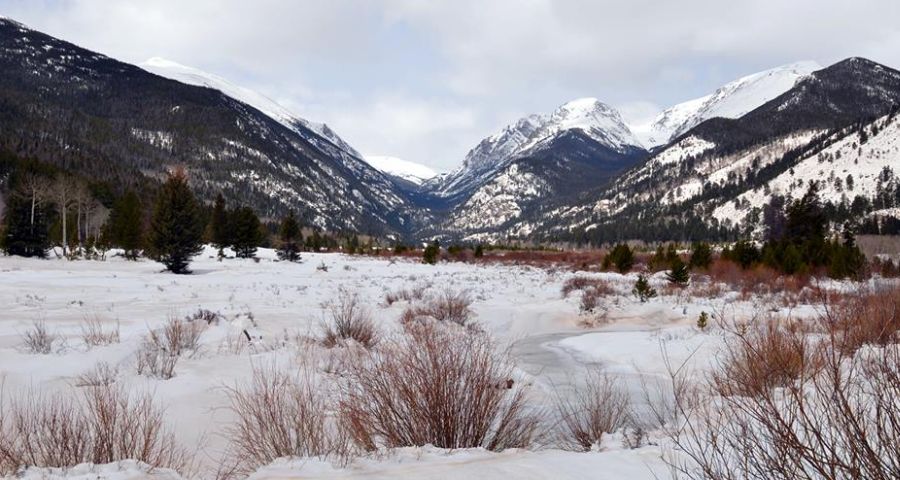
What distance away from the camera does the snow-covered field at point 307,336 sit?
3658mm

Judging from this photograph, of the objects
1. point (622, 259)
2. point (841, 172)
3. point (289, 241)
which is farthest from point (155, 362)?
point (841, 172)

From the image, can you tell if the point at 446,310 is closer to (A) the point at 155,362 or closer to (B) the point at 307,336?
(B) the point at 307,336

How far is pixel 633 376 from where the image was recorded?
411 inches

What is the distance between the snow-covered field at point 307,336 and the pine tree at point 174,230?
32.8 ft

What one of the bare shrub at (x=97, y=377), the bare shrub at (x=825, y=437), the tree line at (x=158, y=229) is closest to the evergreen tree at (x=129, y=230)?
the tree line at (x=158, y=229)

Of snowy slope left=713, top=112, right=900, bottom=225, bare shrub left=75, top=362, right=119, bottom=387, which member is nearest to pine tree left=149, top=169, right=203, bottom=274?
bare shrub left=75, top=362, right=119, bottom=387

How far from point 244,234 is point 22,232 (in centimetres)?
1659

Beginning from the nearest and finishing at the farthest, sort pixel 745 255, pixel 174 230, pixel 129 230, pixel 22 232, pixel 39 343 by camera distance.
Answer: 1. pixel 39 343
2. pixel 174 230
3. pixel 745 255
4. pixel 22 232
5. pixel 129 230

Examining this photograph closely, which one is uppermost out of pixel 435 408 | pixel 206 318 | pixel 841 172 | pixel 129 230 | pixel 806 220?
pixel 841 172

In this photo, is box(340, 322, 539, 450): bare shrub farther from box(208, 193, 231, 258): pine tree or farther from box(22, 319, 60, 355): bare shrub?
box(208, 193, 231, 258): pine tree

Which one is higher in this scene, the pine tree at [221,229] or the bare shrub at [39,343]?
the pine tree at [221,229]

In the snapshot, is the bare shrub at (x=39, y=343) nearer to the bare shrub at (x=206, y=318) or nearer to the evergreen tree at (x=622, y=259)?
the bare shrub at (x=206, y=318)

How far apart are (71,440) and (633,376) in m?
9.36

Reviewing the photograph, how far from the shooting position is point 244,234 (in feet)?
165
